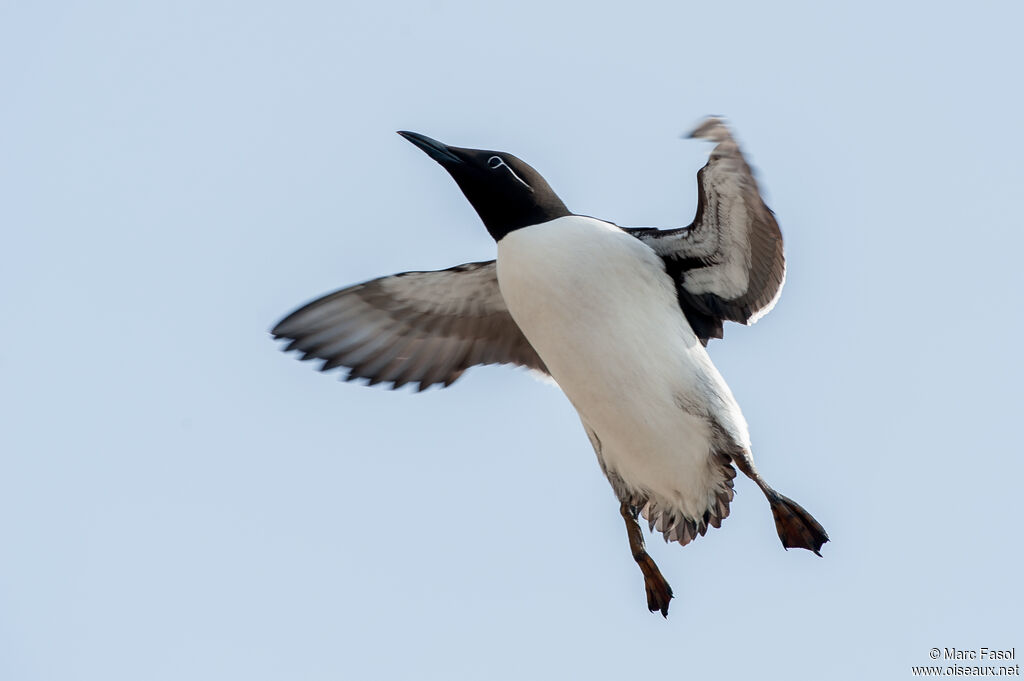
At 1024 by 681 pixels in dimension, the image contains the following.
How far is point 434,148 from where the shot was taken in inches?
364

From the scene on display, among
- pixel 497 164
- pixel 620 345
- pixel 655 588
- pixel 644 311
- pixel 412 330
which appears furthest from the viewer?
pixel 412 330

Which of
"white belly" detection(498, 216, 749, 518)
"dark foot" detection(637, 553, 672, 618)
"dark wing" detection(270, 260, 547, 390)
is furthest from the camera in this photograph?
"dark wing" detection(270, 260, 547, 390)

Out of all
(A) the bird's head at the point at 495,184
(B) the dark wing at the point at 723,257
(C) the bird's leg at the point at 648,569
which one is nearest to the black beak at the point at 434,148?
(A) the bird's head at the point at 495,184

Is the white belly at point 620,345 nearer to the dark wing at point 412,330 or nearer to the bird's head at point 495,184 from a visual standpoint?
the bird's head at point 495,184

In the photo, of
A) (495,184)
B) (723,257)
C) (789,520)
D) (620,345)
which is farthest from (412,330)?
(789,520)

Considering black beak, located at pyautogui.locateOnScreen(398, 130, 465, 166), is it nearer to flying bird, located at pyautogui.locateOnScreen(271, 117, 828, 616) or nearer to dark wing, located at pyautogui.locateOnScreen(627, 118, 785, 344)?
flying bird, located at pyautogui.locateOnScreen(271, 117, 828, 616)

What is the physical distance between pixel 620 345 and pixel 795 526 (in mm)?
1552

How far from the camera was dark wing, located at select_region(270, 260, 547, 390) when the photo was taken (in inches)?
388

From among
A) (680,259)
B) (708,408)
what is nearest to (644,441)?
(708,408)

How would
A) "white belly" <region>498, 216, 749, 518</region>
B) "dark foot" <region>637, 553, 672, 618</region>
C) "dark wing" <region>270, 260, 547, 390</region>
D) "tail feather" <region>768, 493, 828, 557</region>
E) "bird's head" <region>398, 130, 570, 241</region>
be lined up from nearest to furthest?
1. "white belly" <region>498, 216, 749, 518</region>
2. "tail feather" <region>768, 493, 828, 557</region>
3. "bird's head" <region>398, 130, 570, 241</region>
4. "dark foot" <region>637, 553, 672, 618</region>
5. "dark wing" <region>270, 260, 547, 390</region>

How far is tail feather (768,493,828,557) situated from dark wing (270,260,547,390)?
1935 millimetres

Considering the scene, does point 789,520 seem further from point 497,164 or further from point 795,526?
point 497,164

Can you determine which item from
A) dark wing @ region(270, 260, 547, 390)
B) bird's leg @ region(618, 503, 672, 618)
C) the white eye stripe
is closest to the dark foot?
bird's leg @ region(618, 503, 672, 618)

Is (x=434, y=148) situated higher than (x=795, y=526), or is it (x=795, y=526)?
(x=434, y=148)
